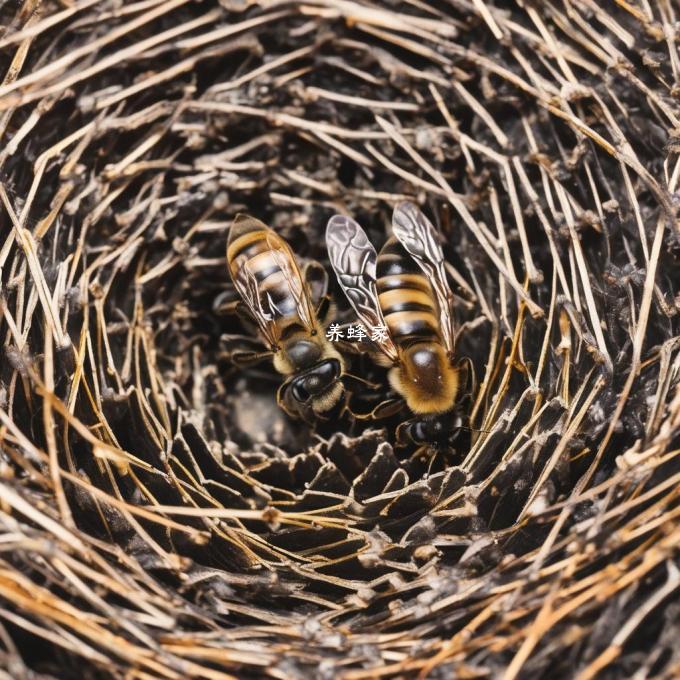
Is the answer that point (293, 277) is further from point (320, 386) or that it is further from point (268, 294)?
point (320, 386)

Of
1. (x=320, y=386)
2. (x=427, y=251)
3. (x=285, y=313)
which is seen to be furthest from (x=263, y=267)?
(x=427, y=251)

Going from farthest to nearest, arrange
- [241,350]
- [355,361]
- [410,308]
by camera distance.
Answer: [241,350] → [355,361] → [410,308]

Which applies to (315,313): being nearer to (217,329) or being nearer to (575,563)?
(217,329)

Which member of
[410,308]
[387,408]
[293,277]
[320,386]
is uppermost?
[293,277]

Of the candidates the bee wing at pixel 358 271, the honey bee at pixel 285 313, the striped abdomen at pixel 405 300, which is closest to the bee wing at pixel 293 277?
the honey bee at pixel 285 313

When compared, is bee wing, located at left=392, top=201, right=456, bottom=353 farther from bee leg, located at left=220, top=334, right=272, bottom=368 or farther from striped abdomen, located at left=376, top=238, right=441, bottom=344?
bee leg, located at left=220, top=334, right=272, bottom=368

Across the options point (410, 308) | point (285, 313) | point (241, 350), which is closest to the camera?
point (410, 308)

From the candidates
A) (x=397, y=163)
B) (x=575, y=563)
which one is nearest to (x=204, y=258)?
(x=397, y=163)
